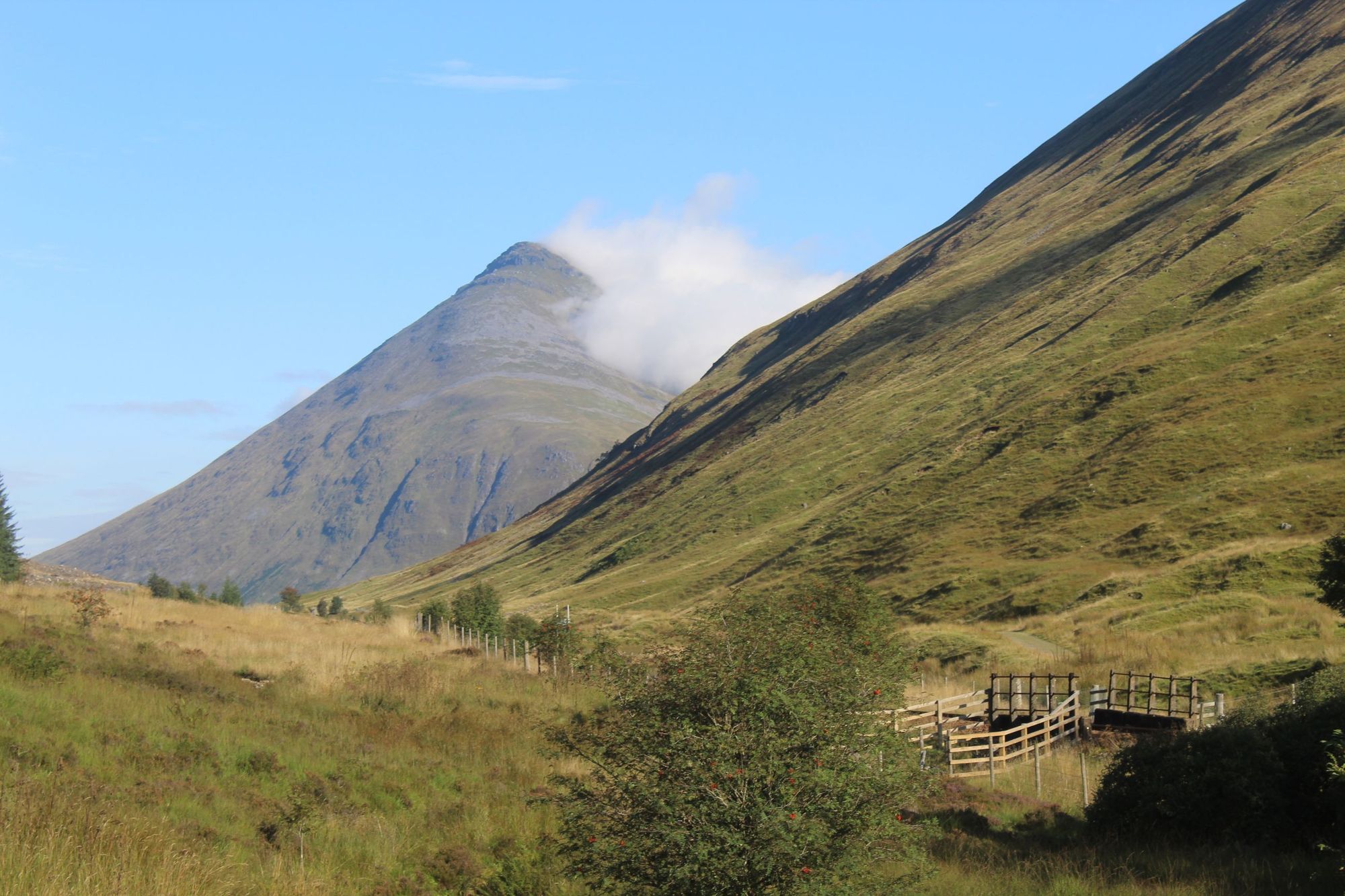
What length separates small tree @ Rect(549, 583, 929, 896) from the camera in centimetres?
1038

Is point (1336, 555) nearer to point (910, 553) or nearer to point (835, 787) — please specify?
point (835, 787)

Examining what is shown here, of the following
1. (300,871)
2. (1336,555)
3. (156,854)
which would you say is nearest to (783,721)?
(300,871)

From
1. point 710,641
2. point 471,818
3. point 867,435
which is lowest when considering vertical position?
point 471,818

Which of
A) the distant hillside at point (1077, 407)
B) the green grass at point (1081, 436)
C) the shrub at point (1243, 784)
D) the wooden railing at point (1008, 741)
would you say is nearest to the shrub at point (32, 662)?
the green grass at point (1081, 436)

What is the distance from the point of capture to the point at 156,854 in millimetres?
10766

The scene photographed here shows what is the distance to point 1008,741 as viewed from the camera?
31.2 m

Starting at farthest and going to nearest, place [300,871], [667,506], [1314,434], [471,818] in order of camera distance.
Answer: [667,506]
[1314,434]
[471,818]
[300,871]

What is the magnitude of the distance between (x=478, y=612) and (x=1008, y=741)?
41.0 m

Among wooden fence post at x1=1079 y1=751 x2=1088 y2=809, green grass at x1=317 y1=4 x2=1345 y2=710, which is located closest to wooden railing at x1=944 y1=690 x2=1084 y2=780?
wooden fence post at x1=1079 y1=751 x2=1088 y2=809

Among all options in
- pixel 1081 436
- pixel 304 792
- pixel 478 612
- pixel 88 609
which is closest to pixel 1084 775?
pixel 304 792

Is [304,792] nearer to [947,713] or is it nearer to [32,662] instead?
[32,662]

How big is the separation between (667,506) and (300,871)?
133 metres

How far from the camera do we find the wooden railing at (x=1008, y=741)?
89.6ft

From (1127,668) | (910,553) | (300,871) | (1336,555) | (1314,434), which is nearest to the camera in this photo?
(300,871)
